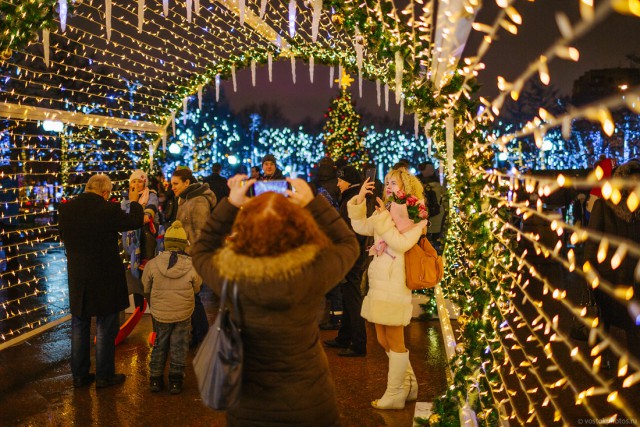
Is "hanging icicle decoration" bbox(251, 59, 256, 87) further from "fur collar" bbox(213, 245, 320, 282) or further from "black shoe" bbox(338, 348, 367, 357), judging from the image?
"fur collar" bbox(213, 245, 320, 282)

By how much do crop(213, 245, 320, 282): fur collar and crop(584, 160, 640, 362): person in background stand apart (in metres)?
3.43

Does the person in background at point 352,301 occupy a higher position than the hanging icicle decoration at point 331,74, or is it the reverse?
the hanging icicle decoration at point 331,74

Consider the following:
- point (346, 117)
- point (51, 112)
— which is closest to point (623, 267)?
point (51, 112)

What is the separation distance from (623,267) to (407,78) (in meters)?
2.40

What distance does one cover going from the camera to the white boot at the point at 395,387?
509 cm

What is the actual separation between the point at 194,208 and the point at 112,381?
1.96 metres

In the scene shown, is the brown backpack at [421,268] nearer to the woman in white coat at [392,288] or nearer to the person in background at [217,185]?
the woman in white coat at [392,288]

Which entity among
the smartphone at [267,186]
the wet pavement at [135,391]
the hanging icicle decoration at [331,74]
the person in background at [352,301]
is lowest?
the wet pavement at [135,391]

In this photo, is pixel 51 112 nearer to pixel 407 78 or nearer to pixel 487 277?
pixel 407 78

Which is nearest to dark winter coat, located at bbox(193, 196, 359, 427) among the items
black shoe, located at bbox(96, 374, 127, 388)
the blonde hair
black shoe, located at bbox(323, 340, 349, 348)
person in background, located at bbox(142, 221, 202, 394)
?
the blonde hair

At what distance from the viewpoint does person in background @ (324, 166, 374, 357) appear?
6.72m

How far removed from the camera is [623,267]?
203 inches

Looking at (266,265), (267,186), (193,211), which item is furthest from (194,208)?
(266,265)

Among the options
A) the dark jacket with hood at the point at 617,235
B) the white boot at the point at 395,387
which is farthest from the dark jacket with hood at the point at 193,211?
the dark jacket with hood at the point at 617,235
